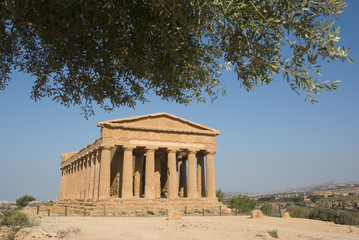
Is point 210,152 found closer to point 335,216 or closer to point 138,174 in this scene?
point 138,174

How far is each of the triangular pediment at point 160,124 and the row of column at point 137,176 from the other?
1874 mm


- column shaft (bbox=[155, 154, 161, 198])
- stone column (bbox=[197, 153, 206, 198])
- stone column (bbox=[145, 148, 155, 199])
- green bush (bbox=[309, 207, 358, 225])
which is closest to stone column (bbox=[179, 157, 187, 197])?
stone column (bbox=[197, 153, 206, 198])

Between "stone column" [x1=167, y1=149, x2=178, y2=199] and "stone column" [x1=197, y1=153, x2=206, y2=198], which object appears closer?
"stone column" [x1=167, y1=149, x2=178, y2=199]

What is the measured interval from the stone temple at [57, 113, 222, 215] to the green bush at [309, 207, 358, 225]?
36.6 feet

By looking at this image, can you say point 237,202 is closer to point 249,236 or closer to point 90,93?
point 249,236

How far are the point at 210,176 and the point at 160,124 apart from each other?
6.86 metres

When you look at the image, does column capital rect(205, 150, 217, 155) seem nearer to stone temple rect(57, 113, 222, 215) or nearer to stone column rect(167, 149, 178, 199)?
stone temple rect(57, 113, 222, 215)

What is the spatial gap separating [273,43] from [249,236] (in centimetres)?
901

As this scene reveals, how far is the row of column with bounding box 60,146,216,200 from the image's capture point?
25.8 meters

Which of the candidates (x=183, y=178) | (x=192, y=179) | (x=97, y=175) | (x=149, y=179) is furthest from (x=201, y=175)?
(x=97, y=175)

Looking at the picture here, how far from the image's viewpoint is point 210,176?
2962 cm

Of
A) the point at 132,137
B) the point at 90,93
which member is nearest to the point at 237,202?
the point at 132,137

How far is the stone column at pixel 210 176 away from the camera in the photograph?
95.7 ft

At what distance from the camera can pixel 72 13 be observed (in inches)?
301
